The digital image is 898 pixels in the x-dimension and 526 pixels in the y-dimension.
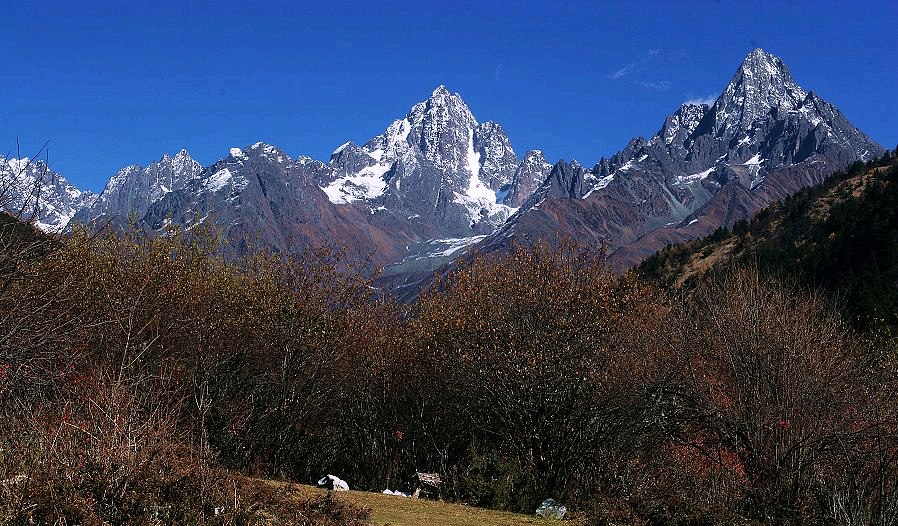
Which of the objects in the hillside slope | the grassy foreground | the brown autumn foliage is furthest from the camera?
the hillside slope

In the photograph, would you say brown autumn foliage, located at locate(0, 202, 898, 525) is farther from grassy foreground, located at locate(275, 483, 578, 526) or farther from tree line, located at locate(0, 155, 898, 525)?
grassy foreground, located at locate(275, 483, 578, 526)

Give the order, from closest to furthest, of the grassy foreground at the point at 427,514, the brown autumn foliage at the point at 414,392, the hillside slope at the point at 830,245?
1. the brown autumn foliage at the point at 414,392
2. the grassy foreground at the point at 427,514
3. the hillside slope at the point at 830,245

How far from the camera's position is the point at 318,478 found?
27656mm

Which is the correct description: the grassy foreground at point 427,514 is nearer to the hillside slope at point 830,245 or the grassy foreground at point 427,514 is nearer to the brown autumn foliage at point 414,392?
the brown autumn foliage at point 414,392

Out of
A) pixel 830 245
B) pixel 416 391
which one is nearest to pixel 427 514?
pixel 416 391

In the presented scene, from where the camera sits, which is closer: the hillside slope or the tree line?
the tree line

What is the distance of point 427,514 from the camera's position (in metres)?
18.8

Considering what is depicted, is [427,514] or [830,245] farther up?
[830,245]

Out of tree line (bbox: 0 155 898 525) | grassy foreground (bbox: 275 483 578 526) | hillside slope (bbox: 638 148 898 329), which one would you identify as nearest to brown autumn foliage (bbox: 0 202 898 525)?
tree line (bbox: 0 155 898 525)

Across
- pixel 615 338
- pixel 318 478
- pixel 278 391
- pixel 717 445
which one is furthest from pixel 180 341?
pixel 717 445

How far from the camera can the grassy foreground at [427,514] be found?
17.4 meters

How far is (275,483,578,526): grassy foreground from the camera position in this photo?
57.0 feet

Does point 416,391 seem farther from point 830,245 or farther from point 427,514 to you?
point 830,245

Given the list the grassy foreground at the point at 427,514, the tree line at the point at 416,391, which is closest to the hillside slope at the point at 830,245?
the tree line at the point at 416,391
